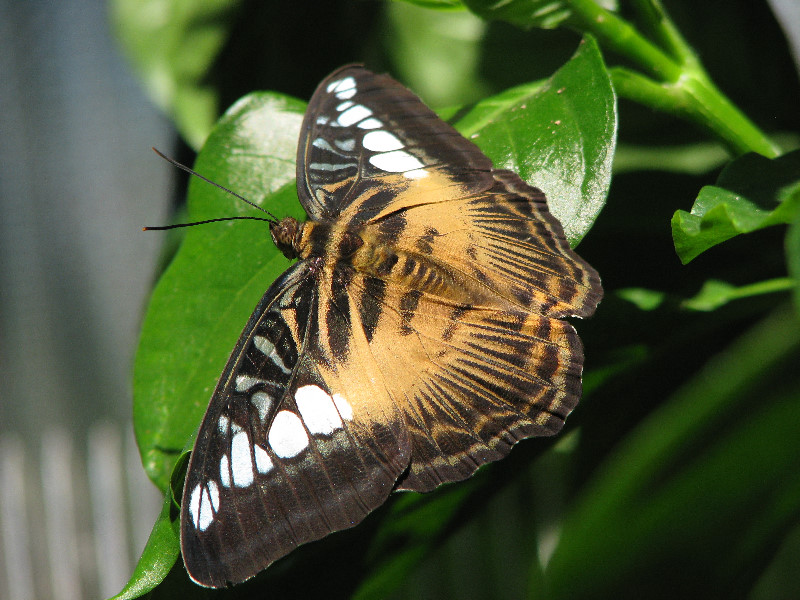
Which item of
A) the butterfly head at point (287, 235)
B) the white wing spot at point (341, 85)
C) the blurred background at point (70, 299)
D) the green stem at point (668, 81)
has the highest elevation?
the green stem at point (668, 81)

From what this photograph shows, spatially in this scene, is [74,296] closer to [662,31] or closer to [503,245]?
[503,245]

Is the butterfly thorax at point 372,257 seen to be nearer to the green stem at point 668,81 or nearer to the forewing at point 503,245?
the forewing at point 503,245

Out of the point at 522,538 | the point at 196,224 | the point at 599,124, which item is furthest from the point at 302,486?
the point at 522,538

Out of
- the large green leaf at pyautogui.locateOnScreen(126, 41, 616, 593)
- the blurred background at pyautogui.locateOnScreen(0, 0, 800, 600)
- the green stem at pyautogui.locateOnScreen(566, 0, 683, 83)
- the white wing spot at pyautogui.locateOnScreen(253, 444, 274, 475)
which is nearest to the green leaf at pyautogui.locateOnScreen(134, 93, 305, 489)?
the large green leaf at pyautogui.locateOnScreen(126, 41, 616, 593)

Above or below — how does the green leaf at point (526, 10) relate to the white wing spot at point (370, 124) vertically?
above

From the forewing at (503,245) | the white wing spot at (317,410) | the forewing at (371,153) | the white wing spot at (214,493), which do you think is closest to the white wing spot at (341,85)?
the forewing at (371,153)

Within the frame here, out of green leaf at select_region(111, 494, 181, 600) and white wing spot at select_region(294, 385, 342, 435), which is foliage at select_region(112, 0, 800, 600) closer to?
green leaf at select_region(111, 494, 181, 600)

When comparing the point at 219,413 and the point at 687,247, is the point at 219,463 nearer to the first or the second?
the point at 219,413
